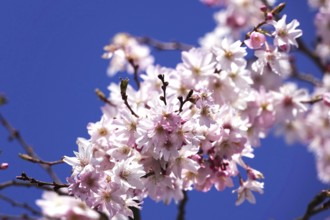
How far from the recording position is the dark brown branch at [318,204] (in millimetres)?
2531

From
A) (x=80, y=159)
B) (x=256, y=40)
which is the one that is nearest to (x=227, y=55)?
(x=256, y=40)

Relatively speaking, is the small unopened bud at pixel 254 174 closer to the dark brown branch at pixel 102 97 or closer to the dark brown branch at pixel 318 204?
the dark brown branch at pixel 318 204

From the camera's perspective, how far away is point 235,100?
3.17 metres

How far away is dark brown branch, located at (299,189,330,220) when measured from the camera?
2531mm

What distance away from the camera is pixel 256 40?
269cm

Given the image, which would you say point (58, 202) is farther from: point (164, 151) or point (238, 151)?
point (238, 151)

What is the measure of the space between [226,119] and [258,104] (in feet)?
2.40

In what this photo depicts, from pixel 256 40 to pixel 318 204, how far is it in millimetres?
1058

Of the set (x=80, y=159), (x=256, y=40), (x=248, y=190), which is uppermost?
(x=256, y=40)

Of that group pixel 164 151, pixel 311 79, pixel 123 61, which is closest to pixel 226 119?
pixel 164 151

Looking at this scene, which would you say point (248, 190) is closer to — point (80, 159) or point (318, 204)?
point (318, 204)

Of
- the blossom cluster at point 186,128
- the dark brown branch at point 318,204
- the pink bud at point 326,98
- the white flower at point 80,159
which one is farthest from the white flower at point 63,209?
the pink bud at point 326,98

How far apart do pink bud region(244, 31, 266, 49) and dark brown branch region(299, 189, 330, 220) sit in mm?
890

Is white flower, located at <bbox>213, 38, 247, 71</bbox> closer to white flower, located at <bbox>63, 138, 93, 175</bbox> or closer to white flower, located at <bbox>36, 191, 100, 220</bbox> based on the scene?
white flower, located at <bbox>63, 138, 93, 175</bbox>
